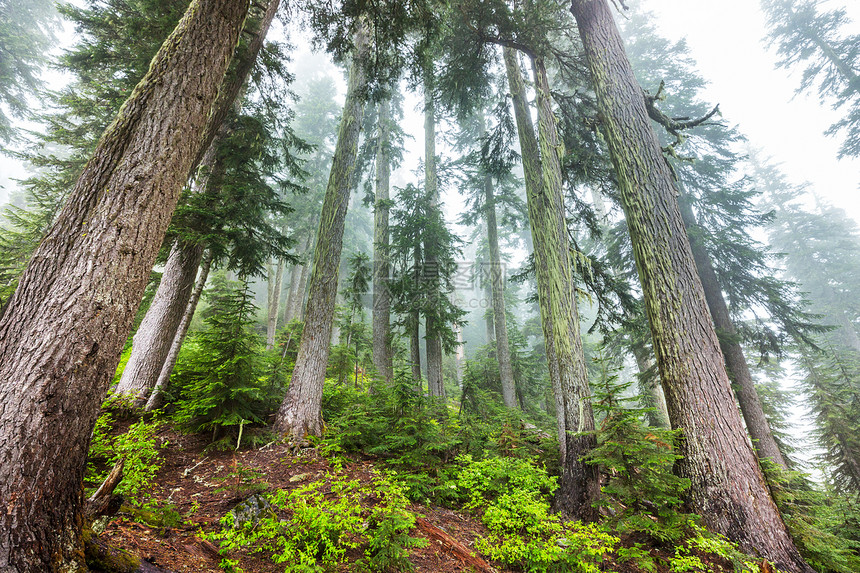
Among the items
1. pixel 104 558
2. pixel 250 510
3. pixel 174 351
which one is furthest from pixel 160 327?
pixel 104 558

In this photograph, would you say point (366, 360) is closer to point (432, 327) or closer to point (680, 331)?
point (432, 327)

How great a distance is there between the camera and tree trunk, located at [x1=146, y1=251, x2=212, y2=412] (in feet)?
17.9

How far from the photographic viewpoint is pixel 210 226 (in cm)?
581

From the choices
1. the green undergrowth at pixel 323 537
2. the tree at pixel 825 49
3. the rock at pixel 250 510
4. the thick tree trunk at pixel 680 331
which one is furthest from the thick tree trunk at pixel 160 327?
the tree at pixel 825 49

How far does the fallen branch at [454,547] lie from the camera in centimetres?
315

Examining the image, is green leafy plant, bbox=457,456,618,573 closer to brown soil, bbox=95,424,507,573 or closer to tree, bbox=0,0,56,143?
brown soil, bbox=95,424,507,573

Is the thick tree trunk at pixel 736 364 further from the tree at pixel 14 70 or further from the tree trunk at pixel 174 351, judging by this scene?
the tree at pixel 14 70

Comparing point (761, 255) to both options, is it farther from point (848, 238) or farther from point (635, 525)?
point (848, 238)

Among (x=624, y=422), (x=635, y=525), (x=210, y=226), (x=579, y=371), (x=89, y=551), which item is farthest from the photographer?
(x=210, y=226)

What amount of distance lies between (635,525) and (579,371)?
6.93ft

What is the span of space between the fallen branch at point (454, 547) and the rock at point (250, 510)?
1.71 metres

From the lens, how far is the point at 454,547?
3373 mm

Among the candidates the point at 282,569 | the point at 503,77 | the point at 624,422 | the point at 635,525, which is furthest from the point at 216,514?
the point at 503,77

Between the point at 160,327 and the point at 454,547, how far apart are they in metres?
6.24
